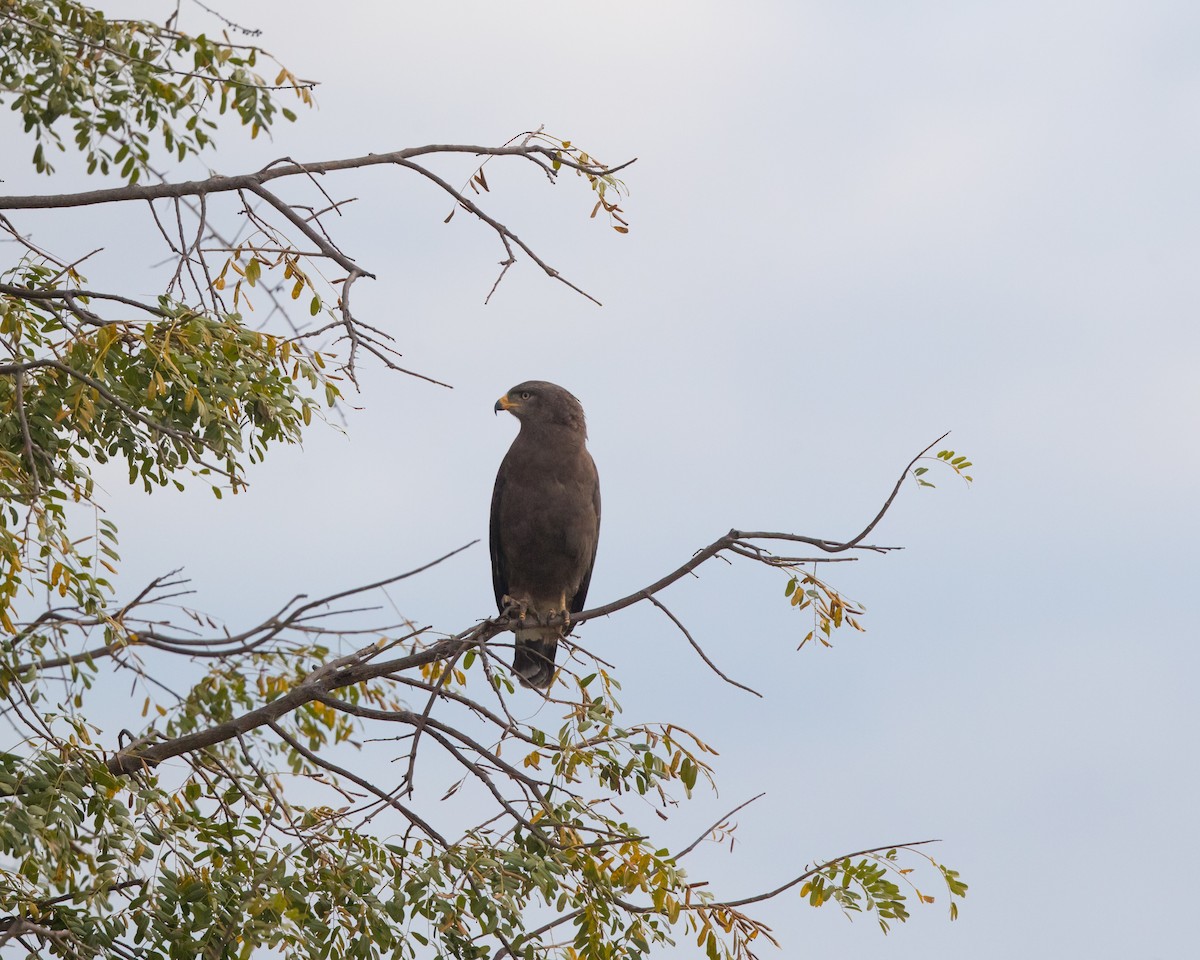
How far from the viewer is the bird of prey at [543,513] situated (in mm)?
6926

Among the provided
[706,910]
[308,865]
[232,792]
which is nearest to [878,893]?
[706,910]

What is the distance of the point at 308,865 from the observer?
15.5ft

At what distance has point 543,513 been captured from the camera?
272 inches

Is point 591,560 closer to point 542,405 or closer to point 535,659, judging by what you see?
point 535,659

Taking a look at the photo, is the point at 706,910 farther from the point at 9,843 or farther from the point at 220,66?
the point at 220,66

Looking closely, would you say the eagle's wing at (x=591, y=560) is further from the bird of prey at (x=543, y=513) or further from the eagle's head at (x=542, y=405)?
the eagle's head at (x=542, y=405)

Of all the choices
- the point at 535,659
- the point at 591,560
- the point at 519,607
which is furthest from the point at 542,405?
the point at 535,659

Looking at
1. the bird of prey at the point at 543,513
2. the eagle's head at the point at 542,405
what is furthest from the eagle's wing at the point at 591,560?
the eagle's head at the point at 542,405

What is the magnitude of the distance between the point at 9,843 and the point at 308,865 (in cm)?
125

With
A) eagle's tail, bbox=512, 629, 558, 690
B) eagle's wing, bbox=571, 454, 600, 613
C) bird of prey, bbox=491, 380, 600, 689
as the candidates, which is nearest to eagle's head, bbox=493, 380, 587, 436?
bird of prey, bbox=491, 380, 600, 689

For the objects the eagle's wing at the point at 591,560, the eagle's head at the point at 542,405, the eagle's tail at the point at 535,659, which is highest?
the eagle's head at the point at 542,405

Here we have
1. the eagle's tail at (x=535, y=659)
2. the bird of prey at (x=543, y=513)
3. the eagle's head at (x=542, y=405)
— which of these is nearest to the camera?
the bird of prey at (x=543, y=513)

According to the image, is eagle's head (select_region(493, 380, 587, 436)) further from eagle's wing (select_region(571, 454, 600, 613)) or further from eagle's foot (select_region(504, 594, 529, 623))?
eagle's foot (select_region(504, 594, 529, 623))

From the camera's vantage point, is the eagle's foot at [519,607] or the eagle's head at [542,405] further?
the eagle's head at [542,405]
